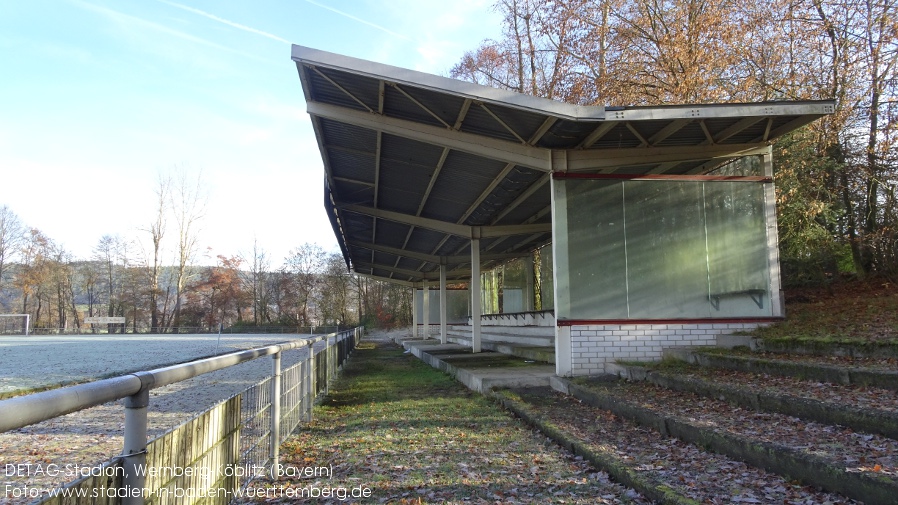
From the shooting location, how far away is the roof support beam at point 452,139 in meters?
9.48

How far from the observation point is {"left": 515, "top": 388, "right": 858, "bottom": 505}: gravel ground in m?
3.57

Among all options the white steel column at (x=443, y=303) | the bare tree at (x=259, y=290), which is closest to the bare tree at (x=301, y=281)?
the bare tree at (x=259, y=290)

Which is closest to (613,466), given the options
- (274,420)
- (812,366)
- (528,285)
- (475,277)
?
(274,420)

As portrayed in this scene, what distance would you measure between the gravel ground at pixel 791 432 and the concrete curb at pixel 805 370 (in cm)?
94

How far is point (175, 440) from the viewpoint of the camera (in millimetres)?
2393

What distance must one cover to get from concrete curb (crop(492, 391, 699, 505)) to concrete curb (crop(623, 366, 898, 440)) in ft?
5.81

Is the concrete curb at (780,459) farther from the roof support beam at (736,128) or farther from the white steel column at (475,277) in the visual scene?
the white steel column at (475,277)

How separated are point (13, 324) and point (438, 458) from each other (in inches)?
2488

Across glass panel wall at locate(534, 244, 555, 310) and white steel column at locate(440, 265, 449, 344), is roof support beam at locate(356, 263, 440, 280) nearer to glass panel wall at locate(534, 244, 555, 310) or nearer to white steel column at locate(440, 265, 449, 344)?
white steel column at locate(440, 265, 449, 344)

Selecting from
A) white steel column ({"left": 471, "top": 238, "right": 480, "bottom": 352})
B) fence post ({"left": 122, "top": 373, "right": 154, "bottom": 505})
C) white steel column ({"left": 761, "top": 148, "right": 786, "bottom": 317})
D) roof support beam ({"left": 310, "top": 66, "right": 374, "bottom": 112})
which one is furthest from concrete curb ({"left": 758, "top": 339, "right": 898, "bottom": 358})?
white steel column ({"left": 471, "top": 238, "right": 480, "bottom": 352})

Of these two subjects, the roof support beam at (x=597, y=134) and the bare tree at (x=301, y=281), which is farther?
the bare tree at (x=301, y=281)

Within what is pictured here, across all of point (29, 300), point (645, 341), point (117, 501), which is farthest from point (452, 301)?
point (29, 300)

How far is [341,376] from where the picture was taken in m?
13.8

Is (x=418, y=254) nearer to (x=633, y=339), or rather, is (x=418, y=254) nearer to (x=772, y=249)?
(x=633, y=339)
